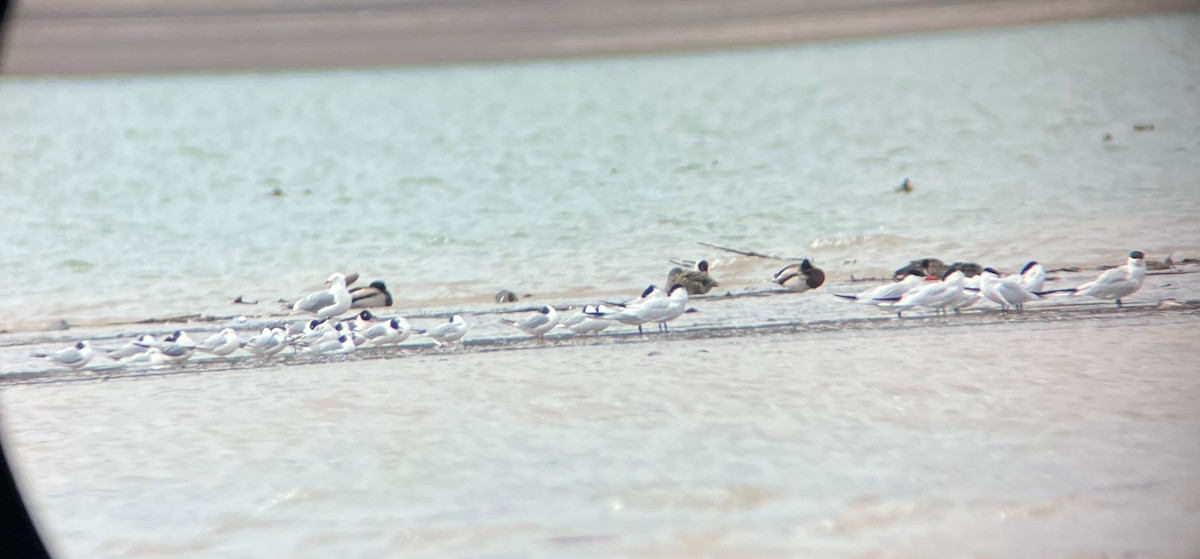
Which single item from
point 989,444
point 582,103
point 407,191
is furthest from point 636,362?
point 582,103

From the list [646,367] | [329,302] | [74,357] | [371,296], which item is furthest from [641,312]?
[74,357]

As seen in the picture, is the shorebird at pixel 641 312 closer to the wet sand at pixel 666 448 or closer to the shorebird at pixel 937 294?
the wet sand at pixel 666 448

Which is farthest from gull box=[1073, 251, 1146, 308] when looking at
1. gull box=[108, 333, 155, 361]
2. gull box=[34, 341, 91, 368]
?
gull box=[34, 341, 91, 368]

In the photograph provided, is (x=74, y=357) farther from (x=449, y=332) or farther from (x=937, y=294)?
(x=937, y=294)

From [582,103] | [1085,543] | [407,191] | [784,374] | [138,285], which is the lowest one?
[1085,543]

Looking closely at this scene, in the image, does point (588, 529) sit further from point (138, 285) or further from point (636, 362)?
point (138, 285)

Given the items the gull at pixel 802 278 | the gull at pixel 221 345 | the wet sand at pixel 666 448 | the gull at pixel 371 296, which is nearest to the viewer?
the wet sand at pixel 666 448

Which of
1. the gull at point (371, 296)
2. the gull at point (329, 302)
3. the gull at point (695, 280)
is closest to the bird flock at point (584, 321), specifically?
the gull at point (329, 302)
